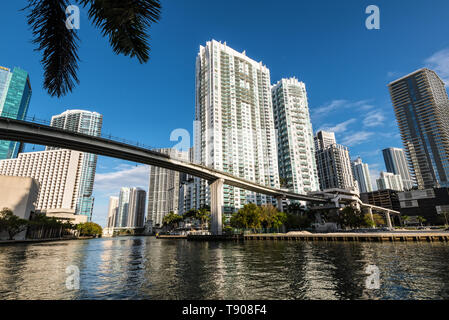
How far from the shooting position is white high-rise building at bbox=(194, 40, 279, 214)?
13338 cm

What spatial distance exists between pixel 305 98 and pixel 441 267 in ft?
555

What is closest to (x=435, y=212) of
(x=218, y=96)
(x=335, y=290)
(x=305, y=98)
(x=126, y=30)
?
(x=305, y=98)

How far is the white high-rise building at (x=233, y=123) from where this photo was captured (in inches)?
5251

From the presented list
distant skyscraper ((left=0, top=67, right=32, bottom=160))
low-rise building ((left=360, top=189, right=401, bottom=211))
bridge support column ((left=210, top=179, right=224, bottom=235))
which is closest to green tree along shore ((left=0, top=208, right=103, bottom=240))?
bridge support column ((left=210, top=179, right=224, bottom=235))

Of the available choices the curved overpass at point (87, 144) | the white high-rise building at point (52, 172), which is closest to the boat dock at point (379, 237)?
the curved overpass at point (87, 144)

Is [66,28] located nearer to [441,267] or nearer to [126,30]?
[126,30]

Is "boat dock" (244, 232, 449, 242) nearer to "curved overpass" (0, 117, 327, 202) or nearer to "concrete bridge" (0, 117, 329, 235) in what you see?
"concrete bridge" (0, 117, 329, 235)

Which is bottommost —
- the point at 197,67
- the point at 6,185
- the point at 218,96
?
the point at 6,185

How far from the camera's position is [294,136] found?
157875mm

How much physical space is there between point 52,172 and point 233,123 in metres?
137

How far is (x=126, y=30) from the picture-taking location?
260 centimetres
